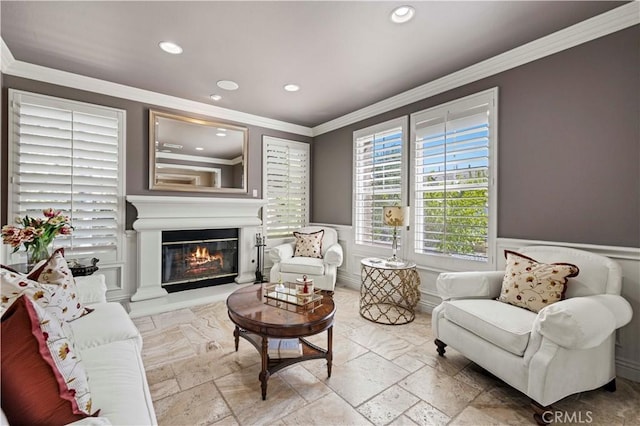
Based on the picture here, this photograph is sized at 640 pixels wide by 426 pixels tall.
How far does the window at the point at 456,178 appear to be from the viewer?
279 centimetres

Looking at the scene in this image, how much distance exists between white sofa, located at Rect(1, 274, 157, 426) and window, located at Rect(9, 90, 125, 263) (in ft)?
4.34

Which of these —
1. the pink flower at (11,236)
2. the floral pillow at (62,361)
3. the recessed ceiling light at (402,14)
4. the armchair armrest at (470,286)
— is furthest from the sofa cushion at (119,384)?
the recessed ceiling light at (402,14)

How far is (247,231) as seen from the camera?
14.1 feet

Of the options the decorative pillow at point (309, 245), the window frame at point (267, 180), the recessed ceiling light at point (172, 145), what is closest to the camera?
the recessed ceiling light at point (172, 145)

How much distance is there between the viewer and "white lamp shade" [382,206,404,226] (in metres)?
3.12

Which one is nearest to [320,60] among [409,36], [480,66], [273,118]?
[409,36]

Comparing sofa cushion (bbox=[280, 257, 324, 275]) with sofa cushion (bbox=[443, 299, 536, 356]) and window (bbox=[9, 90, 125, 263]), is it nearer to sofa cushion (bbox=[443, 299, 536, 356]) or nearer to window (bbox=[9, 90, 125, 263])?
sofa cushion (bbox=[443, 299, 536, 356])

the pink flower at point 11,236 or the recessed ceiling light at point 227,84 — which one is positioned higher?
the recessed ceiling light at point 227,84

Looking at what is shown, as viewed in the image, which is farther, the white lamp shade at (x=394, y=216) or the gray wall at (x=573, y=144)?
the white lamp shade at (x=394, y=216)

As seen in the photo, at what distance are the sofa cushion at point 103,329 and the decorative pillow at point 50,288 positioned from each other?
0.10 meters

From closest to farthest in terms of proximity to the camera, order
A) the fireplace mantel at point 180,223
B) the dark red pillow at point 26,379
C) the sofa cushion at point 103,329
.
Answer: the dark red pillow at point 26,379 < the sofa cushion at point 103,329 < the fireplace mantel at point 180,223

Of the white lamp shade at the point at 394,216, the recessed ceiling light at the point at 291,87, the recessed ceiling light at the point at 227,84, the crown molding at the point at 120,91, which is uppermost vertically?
the recessed ceiling light at the point at 291,87

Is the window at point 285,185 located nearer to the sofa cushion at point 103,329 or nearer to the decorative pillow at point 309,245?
the decorative pillow at point 309,245

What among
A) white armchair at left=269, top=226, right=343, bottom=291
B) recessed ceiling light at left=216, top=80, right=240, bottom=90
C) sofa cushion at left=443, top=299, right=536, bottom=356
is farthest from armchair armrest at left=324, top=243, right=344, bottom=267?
recessed ceiling light at left=216, top=80, right=240, bottom=90
